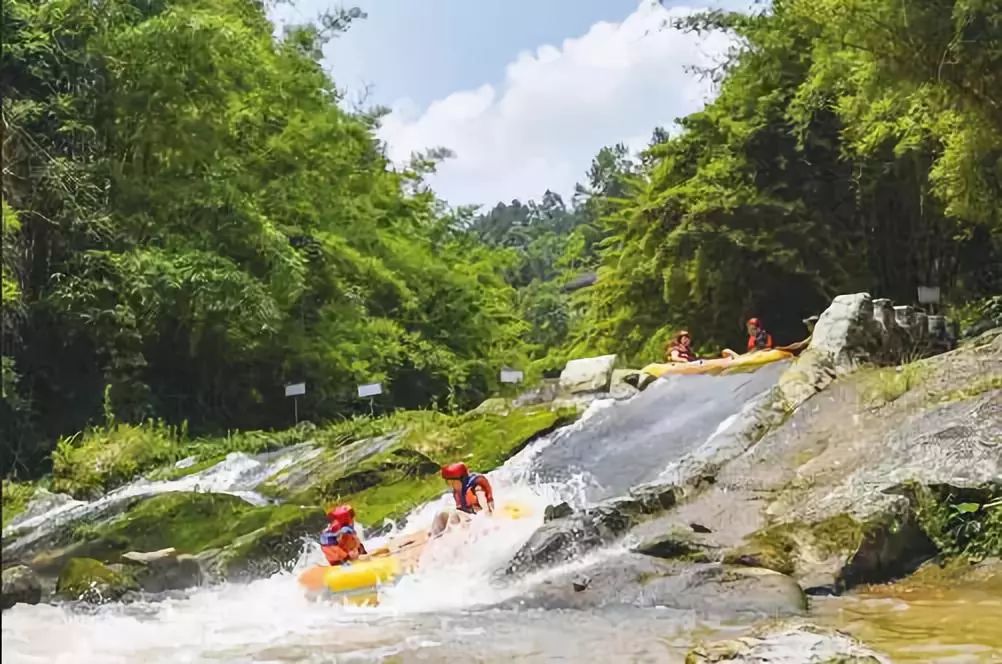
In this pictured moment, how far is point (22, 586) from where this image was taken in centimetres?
670

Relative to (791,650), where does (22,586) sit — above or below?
above

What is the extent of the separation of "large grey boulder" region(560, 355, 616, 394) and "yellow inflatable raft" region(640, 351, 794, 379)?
→ 49.2 inches

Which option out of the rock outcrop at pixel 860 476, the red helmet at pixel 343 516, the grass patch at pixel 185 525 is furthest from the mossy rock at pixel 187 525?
the rock outcrop at pixel 860 476

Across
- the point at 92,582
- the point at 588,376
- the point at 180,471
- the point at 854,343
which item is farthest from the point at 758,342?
the point at 92,582

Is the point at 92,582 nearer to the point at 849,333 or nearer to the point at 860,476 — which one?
the point at 860,476

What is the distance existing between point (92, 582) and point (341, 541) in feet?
5.64

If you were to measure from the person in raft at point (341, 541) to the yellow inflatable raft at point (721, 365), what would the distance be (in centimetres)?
549

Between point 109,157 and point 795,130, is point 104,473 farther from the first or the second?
point 795,130

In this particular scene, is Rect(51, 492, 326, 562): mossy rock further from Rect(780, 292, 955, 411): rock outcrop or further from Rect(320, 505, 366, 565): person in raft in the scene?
Rect(780, 292, 955, 411): rock outcrop

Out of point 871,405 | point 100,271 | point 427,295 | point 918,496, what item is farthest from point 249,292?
point 918,496

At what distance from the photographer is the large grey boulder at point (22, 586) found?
20.7 feet

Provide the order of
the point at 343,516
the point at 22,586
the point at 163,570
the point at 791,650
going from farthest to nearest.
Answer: the point at 163,570
the point at 343,516
the point at 22,586
the point at 791,650

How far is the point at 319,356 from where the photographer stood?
15492 mm

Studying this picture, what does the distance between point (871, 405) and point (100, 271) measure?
8820 mm
